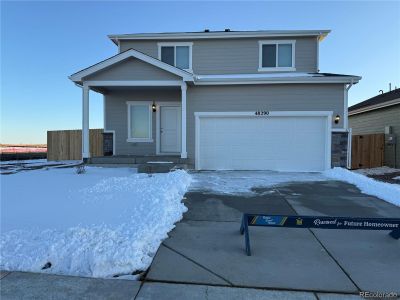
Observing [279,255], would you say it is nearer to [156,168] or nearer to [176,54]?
[156,168]

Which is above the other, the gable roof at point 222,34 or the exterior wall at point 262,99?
the gable roof at point 222,34

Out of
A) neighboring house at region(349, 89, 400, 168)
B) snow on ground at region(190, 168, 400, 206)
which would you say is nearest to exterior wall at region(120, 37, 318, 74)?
snow on ground at region(190, 168, 400, 206)

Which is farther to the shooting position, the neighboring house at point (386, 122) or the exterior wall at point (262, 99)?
the neighboring house at point (386, 122)

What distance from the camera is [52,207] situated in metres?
5.59

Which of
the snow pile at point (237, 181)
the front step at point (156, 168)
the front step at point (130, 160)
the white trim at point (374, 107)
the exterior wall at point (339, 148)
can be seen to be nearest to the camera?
the snow pile at point (237, 181)

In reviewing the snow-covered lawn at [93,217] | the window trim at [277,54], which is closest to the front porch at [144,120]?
the snow-covered lawn at [93,217]

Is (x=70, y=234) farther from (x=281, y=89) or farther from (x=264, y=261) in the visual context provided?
(x=281, y=89)

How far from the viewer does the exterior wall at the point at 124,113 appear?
13.0 m

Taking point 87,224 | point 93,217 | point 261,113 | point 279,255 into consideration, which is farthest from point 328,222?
point 261,113

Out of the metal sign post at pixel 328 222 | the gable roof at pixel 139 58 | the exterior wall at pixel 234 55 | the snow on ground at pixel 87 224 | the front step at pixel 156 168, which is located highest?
the exterior wall at pixel 234 55

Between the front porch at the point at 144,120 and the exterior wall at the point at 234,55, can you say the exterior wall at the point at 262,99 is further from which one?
the exterior wall at the point at 234,55

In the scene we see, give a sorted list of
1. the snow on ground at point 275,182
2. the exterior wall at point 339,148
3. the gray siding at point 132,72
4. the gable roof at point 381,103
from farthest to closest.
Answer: the gable roof at point 381,103 → the exterior wall at point 339,148 → the gray siding at point 132,72 → the snow on ground at point 275,182

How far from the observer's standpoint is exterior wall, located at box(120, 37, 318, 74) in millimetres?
13656

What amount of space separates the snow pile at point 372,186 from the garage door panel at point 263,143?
134cm
